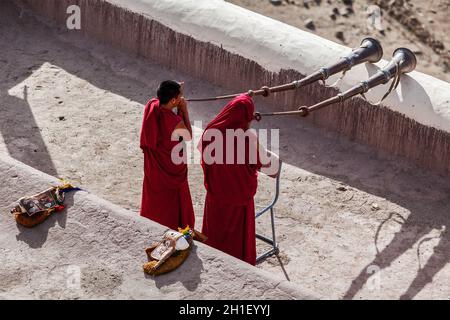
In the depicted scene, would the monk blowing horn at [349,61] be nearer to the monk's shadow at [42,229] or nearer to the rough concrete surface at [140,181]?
the rough concrete surface at [140,181]

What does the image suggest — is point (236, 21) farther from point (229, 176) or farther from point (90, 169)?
point (229, 176)

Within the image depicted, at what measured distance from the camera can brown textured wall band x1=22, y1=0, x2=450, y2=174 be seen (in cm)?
786

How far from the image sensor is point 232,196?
6.74 metres

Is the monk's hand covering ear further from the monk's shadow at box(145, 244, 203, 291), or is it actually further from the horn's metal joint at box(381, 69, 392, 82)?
the horn's metal joint at box(381, 69, 392, 82)

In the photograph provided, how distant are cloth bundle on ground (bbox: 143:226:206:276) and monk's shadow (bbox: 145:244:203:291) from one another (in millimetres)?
25

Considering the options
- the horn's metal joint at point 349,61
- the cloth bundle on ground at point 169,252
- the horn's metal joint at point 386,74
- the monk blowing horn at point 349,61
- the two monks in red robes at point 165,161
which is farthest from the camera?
the horn's metal joint at point 349,61

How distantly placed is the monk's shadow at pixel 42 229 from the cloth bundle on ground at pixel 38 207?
26mm

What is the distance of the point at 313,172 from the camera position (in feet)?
26.5

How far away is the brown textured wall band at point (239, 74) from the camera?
7.86 m

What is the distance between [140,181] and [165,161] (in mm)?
1202

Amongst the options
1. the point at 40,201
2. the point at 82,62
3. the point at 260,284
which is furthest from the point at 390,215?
the point at 82,62

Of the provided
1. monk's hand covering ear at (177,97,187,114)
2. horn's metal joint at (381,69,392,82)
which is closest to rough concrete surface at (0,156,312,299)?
monk's hand covering ear at (177,97,187,114)

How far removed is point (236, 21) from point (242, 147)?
8.31 feet

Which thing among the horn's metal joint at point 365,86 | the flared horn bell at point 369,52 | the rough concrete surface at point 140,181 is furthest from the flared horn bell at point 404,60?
the rough concrete surface at point 140,181
